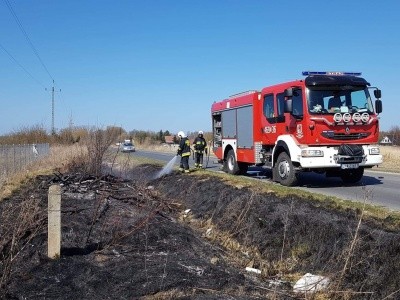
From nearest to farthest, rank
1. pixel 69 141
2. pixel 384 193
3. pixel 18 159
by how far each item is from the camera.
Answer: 1. pixel 384 193
2. pixel 18 159
3. pixel 69 141

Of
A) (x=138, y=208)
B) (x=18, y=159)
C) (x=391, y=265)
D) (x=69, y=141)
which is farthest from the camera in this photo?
(x=69, y=141)

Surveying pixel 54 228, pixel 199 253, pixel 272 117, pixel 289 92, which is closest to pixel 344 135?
pixel 289 92

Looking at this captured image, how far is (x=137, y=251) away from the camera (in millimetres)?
6742

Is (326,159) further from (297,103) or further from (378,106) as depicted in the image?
(378,106)

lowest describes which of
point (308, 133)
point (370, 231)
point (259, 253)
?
point (259, 253)

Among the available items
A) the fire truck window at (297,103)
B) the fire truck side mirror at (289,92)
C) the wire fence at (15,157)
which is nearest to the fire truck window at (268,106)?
the fire truck window at (297,103)

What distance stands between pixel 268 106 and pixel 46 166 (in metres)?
12.2

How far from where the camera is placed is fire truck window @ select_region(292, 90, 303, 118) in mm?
12398

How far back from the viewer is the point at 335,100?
12.5 meters

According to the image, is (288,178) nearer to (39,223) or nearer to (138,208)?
(138,208)

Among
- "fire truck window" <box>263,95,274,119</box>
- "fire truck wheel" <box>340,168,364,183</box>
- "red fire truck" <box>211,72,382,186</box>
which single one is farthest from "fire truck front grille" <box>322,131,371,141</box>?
"fire truck window" <box>263,95,274,119</box>

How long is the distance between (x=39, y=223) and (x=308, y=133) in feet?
24.6

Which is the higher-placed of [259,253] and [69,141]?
[69,141]

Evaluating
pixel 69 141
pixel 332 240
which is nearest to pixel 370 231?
pixel 332 240
